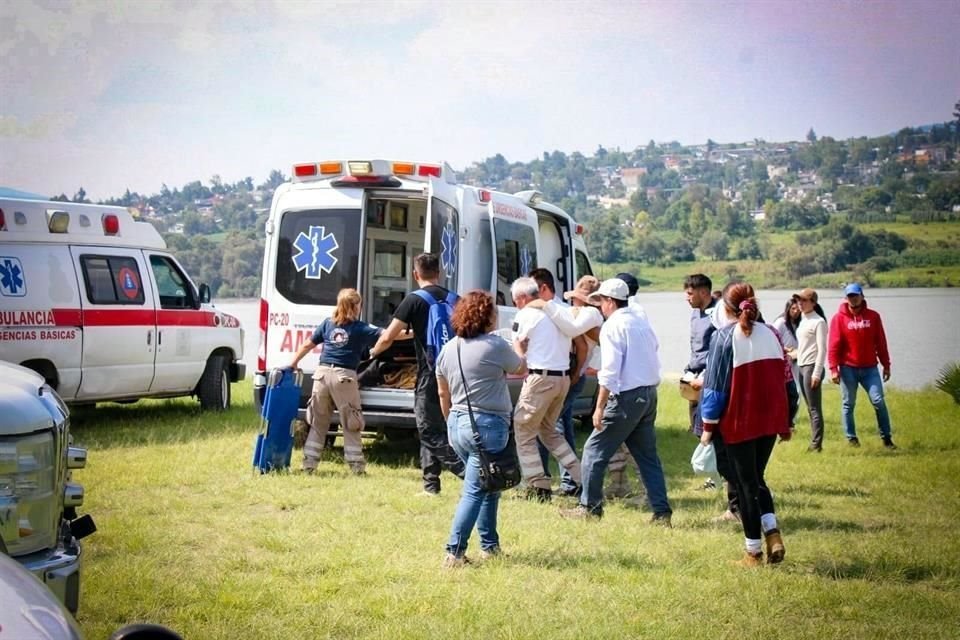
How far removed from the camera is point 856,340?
492 inches

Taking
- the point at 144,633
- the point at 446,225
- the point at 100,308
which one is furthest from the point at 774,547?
the point at 100,308

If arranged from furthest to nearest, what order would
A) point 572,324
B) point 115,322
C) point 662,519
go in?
1. point 115,322
2. point 572,324
3. point 662,519

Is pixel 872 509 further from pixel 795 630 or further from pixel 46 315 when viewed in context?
pixel 46 315

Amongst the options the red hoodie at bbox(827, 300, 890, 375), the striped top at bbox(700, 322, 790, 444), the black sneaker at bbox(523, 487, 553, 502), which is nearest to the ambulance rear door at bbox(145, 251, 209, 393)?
the black sneaker at bbox(523, 487, 553, 502)

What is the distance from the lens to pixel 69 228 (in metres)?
12.1

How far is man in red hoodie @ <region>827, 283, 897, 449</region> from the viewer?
12461mm

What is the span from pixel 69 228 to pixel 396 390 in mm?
4242

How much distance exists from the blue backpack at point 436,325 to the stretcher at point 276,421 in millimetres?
1478

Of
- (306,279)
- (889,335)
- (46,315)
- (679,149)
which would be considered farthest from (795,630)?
(679,149)

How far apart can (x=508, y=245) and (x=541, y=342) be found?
9.02ft

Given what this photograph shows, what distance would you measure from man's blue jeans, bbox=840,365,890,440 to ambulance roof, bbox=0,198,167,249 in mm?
7668

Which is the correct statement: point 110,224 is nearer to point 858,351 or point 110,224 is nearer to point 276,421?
point 276,421

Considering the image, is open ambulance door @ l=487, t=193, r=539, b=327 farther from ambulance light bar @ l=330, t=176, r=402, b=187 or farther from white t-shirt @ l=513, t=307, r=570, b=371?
white t-shirt @ l=513, t=307, r=570, b=371

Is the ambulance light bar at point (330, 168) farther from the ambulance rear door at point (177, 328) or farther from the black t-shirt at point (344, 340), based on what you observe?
the ambulance rear door at point (177, 328)
